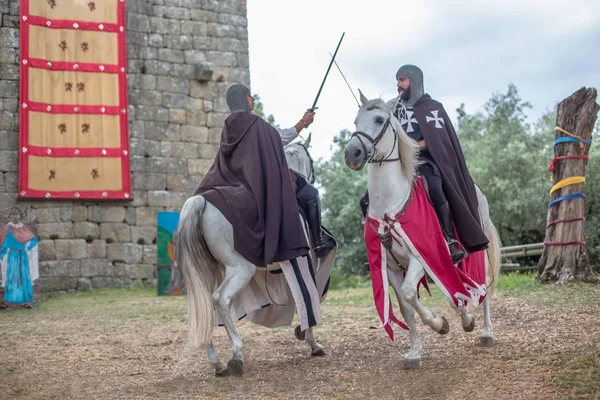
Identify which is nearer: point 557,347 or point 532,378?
point 532,378

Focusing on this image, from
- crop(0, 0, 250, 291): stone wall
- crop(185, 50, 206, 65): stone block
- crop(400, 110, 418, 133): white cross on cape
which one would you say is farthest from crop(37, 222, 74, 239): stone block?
crop(400, 110, 418, 133): white cross on cape

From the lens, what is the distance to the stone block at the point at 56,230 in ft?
42.1

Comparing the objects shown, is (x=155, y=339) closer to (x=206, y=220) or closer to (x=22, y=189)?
(x=206, y=220)

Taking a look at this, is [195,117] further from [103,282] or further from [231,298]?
[231,298]

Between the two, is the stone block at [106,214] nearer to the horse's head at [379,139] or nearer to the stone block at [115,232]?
the stone block at [115,232]

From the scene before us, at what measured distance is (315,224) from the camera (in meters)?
6.09

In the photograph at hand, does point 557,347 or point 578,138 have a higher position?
point 578,138

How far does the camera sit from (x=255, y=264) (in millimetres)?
5289

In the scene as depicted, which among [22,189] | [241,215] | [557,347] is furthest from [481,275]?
[22,189]

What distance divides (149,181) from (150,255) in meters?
1.40

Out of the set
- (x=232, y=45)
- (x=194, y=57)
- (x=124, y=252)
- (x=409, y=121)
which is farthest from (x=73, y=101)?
(x=409, y=121)

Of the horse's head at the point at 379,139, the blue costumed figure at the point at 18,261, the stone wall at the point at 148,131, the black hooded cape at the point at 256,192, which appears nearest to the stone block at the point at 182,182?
the stone wall at the point at 148,131

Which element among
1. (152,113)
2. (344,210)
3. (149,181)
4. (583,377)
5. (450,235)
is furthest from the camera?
(344,210)

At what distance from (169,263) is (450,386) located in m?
8.97
